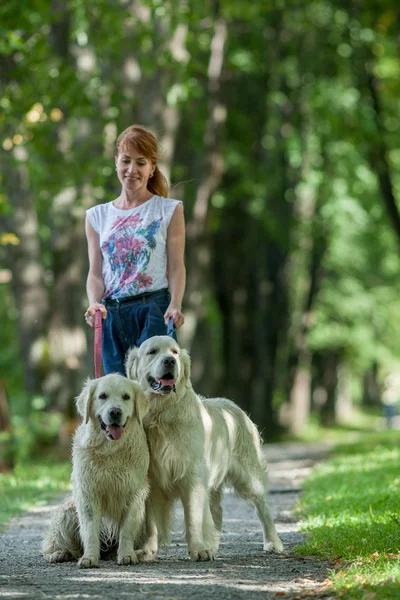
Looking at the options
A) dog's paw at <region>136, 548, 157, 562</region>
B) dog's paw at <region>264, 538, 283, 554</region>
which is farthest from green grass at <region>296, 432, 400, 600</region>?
dog's paw at <region>136, 548, 157, 562</region>

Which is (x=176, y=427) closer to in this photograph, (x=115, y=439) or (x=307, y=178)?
(x=115, y=439)

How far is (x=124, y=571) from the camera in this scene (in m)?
7.67

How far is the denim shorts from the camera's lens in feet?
27.6

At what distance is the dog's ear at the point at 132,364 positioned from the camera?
819 cm

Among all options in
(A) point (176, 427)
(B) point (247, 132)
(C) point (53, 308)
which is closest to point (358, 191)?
(B) point (247, 132)

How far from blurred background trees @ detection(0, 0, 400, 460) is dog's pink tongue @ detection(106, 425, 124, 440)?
8.66m

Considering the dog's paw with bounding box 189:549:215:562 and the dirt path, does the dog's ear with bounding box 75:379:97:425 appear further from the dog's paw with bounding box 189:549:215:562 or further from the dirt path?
the dog's paw with bounding box 189:549:215:562

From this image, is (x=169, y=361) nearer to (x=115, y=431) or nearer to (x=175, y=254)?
(x=115, y=431)

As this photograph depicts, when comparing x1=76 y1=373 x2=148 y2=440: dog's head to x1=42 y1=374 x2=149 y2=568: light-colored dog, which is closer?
x1=76 y1=373 x2=148 y2=440: dog's head

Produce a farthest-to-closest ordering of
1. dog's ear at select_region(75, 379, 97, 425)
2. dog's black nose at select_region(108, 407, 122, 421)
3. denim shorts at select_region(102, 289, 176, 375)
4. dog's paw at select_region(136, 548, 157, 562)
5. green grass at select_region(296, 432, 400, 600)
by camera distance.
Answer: denim shorts at select_region(102, 289, 176, 375)
dog's paw at select_region(136, 548, 157, 562)
dog's ear at select_region(75, 379, 97, 425)
dog's black nose at select_region(108, 407, 122, 421)
green grass at select_region(296, 432, 400, 600)

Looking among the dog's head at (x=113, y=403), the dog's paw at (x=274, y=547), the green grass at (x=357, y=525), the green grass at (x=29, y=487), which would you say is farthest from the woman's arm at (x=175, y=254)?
→ the green grass at (x=29, y=487)

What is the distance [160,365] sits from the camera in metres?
7.84

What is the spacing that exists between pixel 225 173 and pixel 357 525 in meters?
21.5

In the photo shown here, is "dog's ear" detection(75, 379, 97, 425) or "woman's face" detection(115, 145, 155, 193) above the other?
"woman's face" detection(115, 145, 155, 193)
